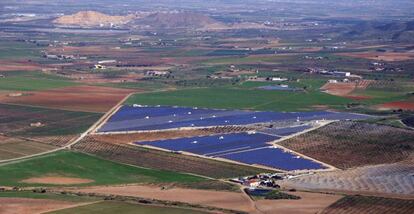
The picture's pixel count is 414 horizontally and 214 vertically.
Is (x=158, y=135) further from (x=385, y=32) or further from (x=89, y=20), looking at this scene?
(x=89, y=20)

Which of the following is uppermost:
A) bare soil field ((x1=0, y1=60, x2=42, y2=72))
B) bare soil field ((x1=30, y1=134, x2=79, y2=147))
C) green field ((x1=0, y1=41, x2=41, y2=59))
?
bare soil field ((x1=30, y1=134, x2=79, y2=147))

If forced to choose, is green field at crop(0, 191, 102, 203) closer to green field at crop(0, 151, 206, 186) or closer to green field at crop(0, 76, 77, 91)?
green field at crop(0, 151, 206, 186)

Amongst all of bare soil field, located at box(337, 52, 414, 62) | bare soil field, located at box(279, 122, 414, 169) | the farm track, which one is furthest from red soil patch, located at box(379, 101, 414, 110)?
bare soil field, located at box(337, 52, 414, 62)

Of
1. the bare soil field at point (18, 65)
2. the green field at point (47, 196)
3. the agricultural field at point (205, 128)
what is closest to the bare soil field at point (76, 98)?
the agricultural field at point (205, 128)

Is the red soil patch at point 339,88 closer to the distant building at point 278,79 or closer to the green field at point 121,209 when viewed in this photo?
the distant building at point 278,79

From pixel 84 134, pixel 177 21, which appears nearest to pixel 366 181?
pixel 84 134
